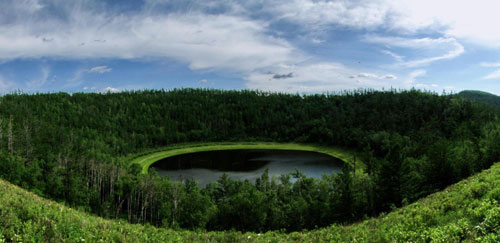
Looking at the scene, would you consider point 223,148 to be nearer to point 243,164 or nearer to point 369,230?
point 243,164

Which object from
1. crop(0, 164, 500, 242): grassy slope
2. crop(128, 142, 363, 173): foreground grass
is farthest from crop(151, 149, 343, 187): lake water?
crop(0, 164, 500, 242): grassy slope

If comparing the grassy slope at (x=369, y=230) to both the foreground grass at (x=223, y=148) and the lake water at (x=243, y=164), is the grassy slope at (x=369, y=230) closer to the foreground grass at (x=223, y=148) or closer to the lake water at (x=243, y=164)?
the lake water at (x=243, y=164)

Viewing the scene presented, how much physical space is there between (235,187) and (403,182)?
3294cm

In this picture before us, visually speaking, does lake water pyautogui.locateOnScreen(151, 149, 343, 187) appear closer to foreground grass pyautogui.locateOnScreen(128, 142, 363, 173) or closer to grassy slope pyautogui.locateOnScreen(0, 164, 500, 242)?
foreground grass pyautogui.locateOnScreen(128, 142, 363, 173)

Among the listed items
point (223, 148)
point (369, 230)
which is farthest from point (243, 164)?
point (369, 230)

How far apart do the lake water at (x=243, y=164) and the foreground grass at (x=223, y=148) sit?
284 inches

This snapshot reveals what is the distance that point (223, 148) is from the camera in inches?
7308

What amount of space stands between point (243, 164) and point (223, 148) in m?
55.1

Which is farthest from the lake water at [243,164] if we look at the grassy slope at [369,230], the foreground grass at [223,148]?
the grassy slope at [369,230]

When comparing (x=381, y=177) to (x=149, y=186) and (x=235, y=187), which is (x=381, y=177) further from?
(x=149, y=186)

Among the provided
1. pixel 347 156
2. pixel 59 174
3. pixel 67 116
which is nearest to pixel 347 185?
pixel 59 174

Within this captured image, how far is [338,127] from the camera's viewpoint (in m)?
184

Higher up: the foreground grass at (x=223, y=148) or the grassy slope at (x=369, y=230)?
the grassy slope at (x=369, y=230)

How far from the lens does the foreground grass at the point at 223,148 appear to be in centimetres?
15162
